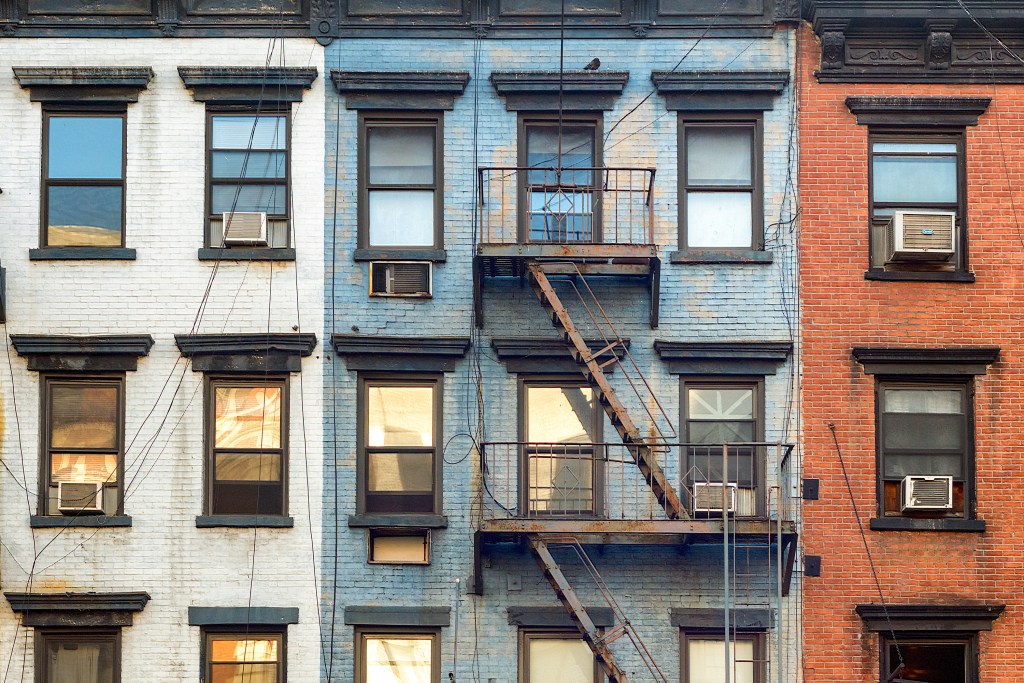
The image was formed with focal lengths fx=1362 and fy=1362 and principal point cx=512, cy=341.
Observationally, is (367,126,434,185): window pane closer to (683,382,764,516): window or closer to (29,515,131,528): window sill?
(683,382,764,516): window

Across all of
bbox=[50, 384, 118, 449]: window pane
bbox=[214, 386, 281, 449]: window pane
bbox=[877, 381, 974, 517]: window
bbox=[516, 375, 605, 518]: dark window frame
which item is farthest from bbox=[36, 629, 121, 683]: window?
bbox=[877, 381, 974, 517]: window

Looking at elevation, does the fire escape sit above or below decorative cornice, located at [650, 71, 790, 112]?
below

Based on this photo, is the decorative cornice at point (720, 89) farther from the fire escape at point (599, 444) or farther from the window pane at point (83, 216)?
the window pane at point (83, 216)

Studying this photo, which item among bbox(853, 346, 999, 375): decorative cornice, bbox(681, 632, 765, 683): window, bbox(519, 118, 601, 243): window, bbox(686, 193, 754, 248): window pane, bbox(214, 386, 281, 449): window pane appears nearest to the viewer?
bbox(681, 632, 765, 683): window

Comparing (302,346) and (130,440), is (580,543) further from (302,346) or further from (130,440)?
(130,440)

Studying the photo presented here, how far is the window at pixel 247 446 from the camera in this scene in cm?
1548

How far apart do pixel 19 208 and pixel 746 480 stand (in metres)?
9.01

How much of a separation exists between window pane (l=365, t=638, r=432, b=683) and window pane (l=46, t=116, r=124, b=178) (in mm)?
6321

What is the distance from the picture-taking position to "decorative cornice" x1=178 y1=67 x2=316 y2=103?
16.0 meters

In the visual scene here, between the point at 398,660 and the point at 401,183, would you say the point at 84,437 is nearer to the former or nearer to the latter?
the point at 398,660

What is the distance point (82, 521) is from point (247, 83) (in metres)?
5.37

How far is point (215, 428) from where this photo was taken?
51.3 ft

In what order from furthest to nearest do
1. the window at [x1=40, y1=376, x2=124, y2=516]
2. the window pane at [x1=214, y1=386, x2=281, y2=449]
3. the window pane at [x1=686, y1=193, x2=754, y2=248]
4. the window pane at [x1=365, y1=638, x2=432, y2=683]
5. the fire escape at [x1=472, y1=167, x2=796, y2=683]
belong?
1. the window pane at [x1=686, y1=193, x2=754, y2=248]
2. the window pane at [x1=214, y1=386, x2=281, y2=449]
3. the window at [x1=40, y1=376, x2=124, y2=516]
4. the window pane at [x1=365, y1=638, x2=432, y2=683]
5. the fire escape at [x1=472, y1=167, x2=796, y2=683]

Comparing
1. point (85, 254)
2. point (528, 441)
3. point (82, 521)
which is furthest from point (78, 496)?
point (528, 441)
